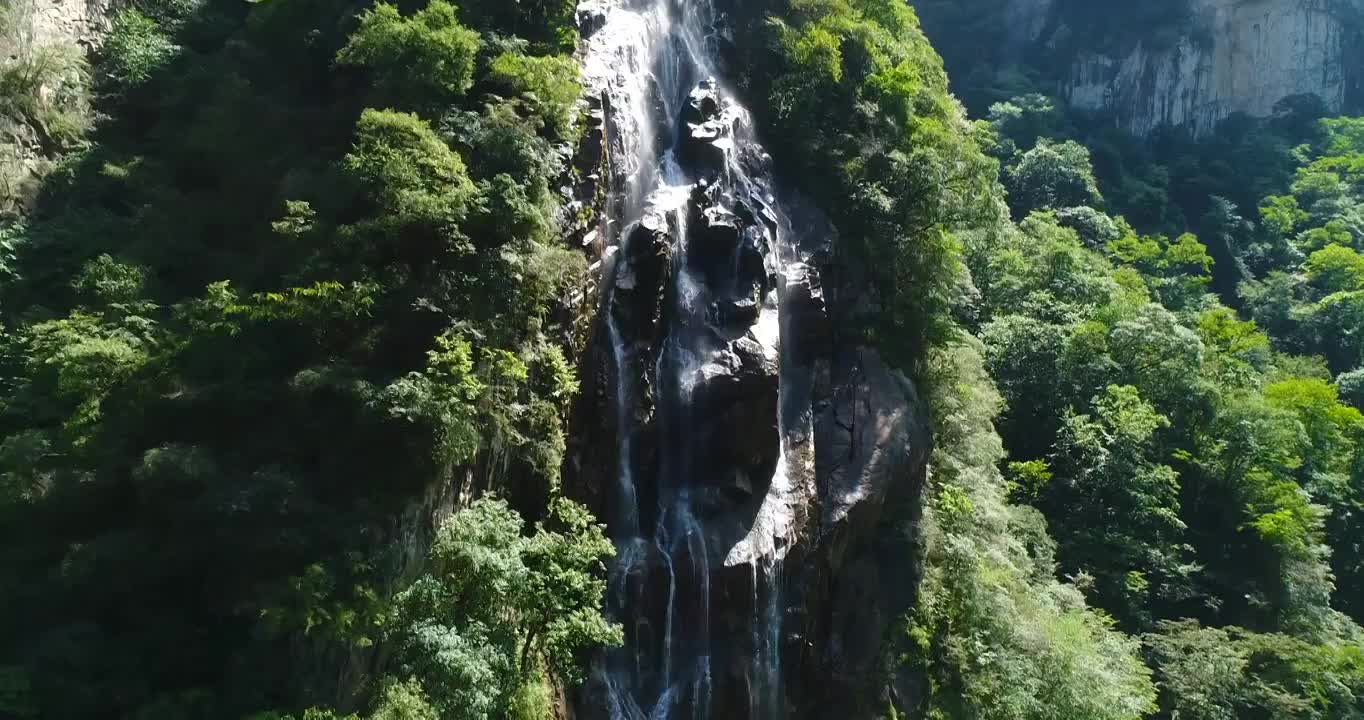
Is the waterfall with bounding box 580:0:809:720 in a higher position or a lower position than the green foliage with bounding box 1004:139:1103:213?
lower

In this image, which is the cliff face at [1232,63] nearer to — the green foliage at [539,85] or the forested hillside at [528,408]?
the forested hillside at [528,408]

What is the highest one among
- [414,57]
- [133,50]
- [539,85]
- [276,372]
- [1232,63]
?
[1232,63]

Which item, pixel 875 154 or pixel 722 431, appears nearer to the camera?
pixel 722 431

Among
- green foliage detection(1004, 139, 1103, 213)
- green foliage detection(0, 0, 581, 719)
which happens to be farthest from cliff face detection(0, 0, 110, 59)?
green foliage detection(1004, 139, 1103, 213)

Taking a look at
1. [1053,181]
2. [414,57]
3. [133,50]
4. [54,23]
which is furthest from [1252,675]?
[54,23]

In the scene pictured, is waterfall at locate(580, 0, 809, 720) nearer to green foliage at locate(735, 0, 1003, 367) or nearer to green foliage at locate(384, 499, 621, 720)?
green foliage at locate(735, 0, 1003, 367)

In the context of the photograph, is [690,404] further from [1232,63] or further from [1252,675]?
[1232,63]
